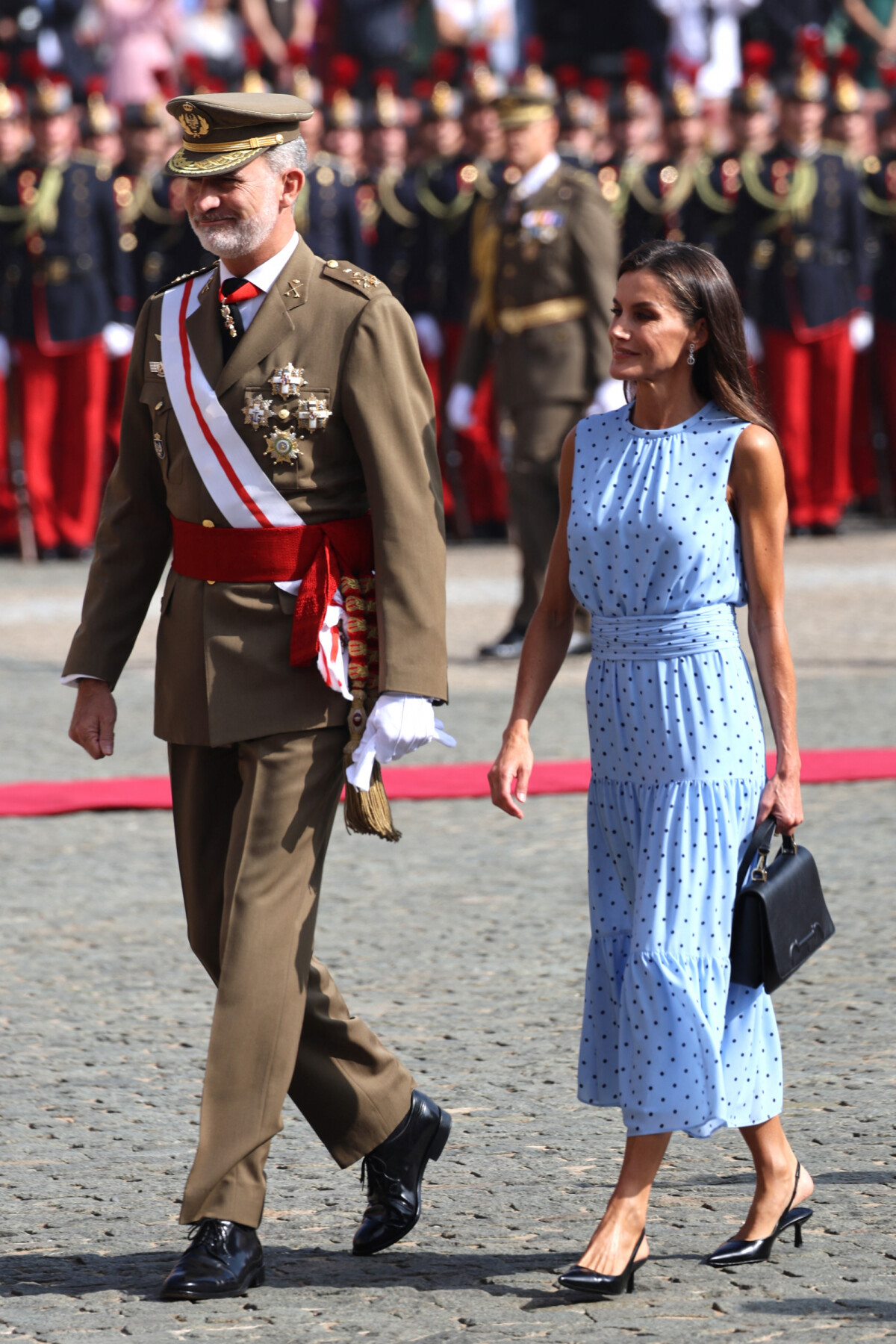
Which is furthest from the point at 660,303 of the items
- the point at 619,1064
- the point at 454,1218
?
the point at 454,1218

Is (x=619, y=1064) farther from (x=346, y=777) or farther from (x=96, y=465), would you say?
(x=96, y=465)

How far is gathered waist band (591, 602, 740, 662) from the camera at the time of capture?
3.43m

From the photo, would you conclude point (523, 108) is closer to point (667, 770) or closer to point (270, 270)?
point (270, 270)

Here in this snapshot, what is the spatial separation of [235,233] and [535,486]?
5.89 m

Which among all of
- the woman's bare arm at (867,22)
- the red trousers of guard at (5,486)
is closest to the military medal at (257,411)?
the red trousers of guard at (5,486)

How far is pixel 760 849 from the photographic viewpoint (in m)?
3.42

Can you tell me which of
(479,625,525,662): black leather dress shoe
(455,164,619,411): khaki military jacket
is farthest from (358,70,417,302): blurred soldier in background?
(479,625,525,662): black leather dress shoe

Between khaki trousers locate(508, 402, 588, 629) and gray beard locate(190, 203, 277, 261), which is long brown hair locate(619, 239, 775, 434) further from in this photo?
khaki trousers locate(508, 402, 588, 629)

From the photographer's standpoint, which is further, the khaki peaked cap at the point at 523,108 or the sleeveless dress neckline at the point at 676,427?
→ the khaki peaked cap at the point at 523,108

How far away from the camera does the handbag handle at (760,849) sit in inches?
134

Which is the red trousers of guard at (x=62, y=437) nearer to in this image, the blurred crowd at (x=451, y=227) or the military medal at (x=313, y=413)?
the blurred crowd at (x=451, y=227)

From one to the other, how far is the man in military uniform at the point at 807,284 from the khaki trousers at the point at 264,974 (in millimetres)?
9696

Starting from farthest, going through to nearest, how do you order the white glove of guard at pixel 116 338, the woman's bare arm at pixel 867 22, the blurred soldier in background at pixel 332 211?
the woman's bare arm at pixel 867 22
the blurred soldier in background at pixel 332 211
the white glove of guard at pixel 116 338

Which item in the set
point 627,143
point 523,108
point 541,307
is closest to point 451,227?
point 627,143
